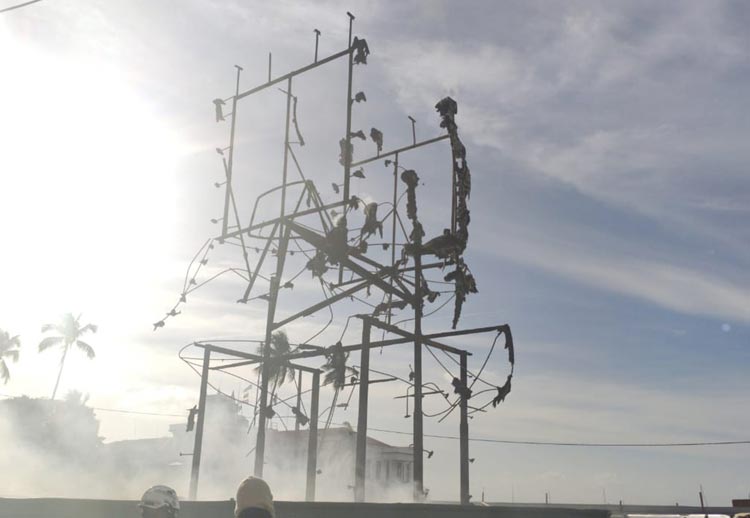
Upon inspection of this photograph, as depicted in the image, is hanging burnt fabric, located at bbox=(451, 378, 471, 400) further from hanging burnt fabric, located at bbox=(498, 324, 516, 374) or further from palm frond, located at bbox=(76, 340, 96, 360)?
palm frond, located at bbox=(76, 340, 96, 360)

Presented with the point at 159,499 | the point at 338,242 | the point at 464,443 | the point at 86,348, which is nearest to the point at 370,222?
the point at 338,242

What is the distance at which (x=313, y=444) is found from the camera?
19625 mm

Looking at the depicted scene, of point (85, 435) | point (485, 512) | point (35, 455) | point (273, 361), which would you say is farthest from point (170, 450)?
point (485, 512)

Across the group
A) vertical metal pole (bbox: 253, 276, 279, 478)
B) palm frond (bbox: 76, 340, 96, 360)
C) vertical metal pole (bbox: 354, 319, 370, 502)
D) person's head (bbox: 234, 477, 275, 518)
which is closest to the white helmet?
person's head (bbox: 234, 477, 275, 518)

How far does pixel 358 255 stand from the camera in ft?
55.0

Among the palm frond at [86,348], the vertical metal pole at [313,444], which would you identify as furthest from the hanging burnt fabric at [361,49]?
the palm frond at [86,348]

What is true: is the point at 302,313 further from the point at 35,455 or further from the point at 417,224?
the point at 35,455

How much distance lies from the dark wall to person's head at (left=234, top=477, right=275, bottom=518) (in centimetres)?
413

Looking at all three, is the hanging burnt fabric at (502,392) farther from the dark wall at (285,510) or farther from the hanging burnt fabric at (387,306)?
the dark wall at (285,510)

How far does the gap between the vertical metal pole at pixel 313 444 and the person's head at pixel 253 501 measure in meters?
15.7

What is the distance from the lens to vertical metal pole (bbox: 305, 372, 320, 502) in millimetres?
19172

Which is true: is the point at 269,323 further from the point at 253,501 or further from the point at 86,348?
the point at 86,348

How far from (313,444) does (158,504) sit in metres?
15.9

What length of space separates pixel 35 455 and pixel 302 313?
46438mm
